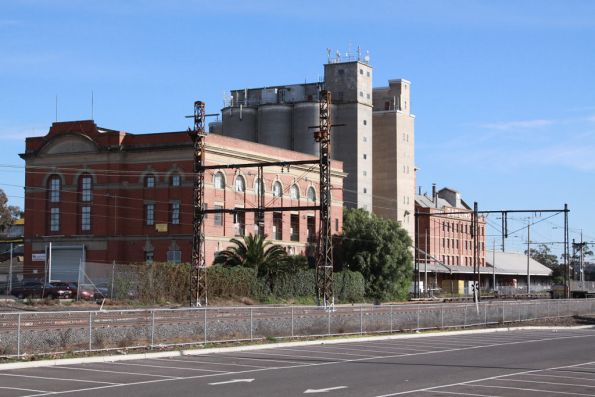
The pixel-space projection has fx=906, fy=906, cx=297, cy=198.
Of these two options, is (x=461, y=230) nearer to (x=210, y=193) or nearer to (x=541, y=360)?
(x=210, y=193)

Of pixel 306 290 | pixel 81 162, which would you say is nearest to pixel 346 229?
pixel 306 290

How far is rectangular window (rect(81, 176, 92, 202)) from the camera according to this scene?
268 ft

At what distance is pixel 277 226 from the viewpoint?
88.0m

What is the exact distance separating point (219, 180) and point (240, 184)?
10.1 feet

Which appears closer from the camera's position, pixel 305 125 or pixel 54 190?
pixel 54 190

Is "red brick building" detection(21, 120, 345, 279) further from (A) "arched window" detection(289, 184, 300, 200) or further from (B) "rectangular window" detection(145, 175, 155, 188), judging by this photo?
(A) "arched window" detection(289, 184, 300, 200)

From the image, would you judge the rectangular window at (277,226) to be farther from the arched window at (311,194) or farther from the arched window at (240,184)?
the arched window at (240,184)

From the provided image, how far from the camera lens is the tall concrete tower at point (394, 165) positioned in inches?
4761

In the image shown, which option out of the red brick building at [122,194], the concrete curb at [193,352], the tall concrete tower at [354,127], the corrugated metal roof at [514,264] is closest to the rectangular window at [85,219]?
the red brick building at [122,194]

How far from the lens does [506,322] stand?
162 feet

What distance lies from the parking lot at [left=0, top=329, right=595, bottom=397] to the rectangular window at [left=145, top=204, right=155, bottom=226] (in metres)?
48.8

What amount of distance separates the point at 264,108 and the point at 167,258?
46.1m

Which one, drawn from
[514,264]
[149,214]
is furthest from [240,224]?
[514,264]

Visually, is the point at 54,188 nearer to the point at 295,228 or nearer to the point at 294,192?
the point at 294,192
